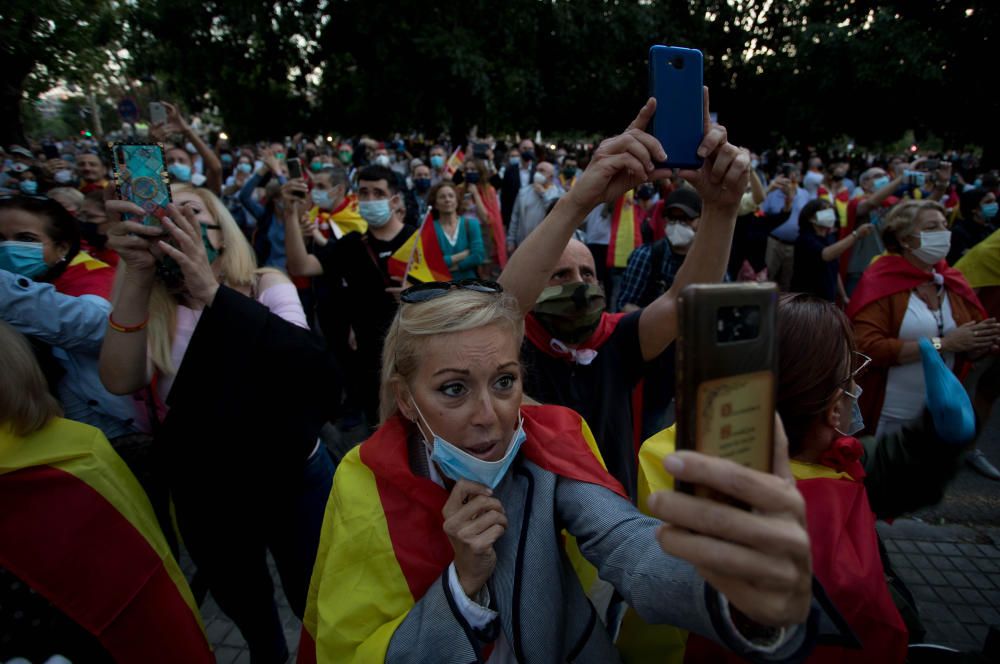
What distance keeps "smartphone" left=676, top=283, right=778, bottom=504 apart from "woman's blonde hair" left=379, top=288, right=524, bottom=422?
2.83ft

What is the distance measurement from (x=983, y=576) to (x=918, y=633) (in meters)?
2.65

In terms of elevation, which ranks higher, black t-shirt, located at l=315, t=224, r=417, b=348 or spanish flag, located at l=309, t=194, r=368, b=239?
spanish flag, located at l=309, t=194, r=368, b=239

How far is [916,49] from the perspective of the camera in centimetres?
1916

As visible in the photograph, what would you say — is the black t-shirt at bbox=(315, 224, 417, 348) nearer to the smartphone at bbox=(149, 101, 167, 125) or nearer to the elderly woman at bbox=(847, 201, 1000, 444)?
the smartphone at bbox=(149, 101, 167, 125)

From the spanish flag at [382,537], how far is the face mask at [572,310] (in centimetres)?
70

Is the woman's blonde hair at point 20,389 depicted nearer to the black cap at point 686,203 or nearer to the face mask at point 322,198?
the black cap at point 686,203

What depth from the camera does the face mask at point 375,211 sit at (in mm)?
4742

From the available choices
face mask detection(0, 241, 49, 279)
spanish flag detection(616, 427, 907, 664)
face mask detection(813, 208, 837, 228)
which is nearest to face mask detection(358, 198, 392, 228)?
face mask detection(0, 241, 49, 279)

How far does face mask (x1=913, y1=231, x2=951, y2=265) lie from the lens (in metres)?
3.41

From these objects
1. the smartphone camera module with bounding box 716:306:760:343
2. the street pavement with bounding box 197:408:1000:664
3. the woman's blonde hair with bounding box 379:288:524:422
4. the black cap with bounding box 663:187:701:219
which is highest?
the smartphone camera module with bounding box 716:306:760:343

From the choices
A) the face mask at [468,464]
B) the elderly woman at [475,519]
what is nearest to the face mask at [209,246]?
the elderly woman at [475,519]

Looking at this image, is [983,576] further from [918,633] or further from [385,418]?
[385,418]

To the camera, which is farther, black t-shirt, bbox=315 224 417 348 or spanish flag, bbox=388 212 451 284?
black t-shirt, bbox=315 224 417 348

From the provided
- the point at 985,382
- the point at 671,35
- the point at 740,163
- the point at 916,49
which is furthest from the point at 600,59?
the point at 740,163
